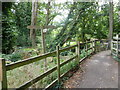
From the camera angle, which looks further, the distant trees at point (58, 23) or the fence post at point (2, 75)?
the distant trees at point (58, 23)

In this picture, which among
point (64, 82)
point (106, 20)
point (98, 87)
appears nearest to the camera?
point (98, 87)

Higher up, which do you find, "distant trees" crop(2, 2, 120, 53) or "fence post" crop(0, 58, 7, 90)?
"distant trees" crop(2, 2, 120, 53)

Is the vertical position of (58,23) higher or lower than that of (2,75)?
higher

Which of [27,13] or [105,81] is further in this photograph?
[27,13]

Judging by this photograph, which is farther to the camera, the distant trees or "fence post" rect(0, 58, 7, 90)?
the distant trees

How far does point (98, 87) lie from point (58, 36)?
8176 mm

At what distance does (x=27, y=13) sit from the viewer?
40.7 feet

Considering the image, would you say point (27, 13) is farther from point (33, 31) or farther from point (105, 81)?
point (105, 81)

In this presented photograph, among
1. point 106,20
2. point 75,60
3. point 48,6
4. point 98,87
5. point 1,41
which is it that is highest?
point 48,6

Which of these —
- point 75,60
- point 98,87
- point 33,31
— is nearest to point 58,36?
point 33,31

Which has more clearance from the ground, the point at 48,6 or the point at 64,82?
the point at 48,6

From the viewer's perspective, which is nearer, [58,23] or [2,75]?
[2,75]

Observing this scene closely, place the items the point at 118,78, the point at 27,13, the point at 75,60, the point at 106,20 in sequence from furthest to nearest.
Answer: the point at 106,20 < the point at 27,13 < the point at 75,60 < the point at 118,78

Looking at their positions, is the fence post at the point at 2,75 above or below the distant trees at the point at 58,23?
below
